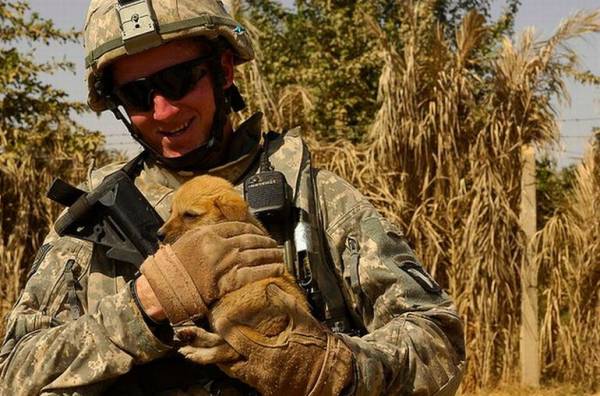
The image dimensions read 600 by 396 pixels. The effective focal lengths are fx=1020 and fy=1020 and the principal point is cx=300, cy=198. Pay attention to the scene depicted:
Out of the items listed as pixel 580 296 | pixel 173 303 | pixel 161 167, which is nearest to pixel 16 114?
pixel 580 296

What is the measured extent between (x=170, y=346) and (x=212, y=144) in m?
0.74

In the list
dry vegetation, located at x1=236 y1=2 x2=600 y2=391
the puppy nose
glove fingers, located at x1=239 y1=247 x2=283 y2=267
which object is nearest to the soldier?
glove fingers, located at x1=239 y1=247 x2=283 y2=267

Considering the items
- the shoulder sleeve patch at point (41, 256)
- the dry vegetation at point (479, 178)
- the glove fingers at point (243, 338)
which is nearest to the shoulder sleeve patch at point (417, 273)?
the glove fingers at point (243, 338)

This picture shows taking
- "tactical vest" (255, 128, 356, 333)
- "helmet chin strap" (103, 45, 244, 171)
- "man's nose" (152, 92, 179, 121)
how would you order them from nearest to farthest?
"tactical vest" (255, 128, 356, 333) → "man's nose" (152, 92, 179, 121) → "helmet chin strap" (103, 45, 244, 171)

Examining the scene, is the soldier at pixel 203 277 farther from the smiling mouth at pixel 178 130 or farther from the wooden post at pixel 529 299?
the wooden post at pixel 529 299

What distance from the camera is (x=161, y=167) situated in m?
3.27

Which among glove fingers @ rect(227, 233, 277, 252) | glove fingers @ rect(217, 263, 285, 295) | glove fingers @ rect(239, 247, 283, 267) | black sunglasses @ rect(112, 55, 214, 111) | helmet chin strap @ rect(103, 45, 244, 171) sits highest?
black sunglasses @ rect(112, 55, 214, 111)

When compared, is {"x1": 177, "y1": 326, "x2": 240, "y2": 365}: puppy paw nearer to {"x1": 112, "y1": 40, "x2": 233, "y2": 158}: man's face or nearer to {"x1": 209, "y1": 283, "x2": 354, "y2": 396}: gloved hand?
{"x1": 209, "y1": 283, "x2": 354, "y2": 396}: gloved hand

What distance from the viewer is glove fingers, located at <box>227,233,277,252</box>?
8.30ft

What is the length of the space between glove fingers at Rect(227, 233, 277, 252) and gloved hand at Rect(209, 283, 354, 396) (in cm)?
11

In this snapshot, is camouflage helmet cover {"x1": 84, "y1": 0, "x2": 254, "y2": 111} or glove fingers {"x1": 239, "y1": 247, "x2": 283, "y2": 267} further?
camouflage helmet cover {"x1": 84, "y1": 0, "x2": 254, "y2": 111}

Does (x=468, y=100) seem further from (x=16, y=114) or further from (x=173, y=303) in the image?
(x=173, y=303)

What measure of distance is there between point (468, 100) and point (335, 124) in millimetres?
5871


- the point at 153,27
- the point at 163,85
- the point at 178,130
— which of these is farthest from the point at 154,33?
the point at 178,130
